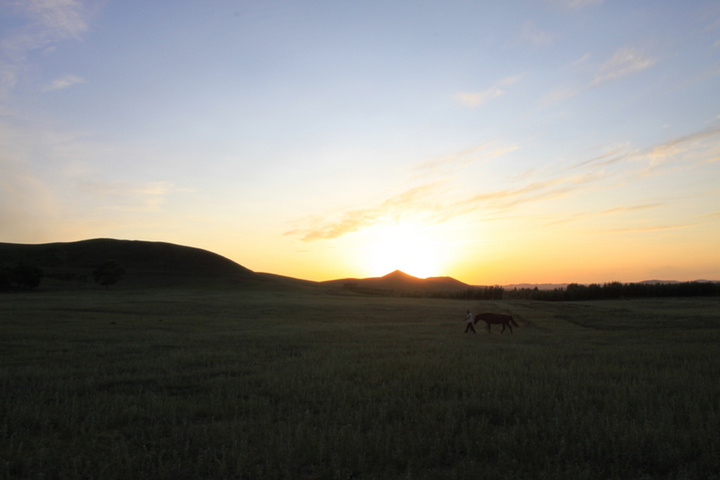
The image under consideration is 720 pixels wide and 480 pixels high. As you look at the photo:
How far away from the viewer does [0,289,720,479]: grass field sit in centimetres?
659

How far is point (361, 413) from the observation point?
29.3 ft

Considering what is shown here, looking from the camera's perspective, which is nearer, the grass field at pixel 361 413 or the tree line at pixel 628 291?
the grass field at pixel 361 413

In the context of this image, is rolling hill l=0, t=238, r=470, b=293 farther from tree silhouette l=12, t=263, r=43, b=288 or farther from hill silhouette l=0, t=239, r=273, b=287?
tree silhouette l=12, t=263, r=43, b=288

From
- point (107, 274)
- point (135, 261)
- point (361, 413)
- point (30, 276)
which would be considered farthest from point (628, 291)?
point (135, 261)

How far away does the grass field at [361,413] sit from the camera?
659 cm

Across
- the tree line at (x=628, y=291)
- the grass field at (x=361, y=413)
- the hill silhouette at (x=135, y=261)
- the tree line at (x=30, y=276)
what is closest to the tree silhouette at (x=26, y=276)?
the tree line at (x=30, y=276)

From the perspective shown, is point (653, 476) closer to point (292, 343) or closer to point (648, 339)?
point (292, 343)

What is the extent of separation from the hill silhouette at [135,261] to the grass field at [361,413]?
9993 centimetres

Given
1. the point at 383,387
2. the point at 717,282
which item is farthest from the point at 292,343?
the point at 717,282

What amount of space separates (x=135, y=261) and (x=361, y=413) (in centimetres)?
13650

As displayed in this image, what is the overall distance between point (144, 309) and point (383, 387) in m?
40.4

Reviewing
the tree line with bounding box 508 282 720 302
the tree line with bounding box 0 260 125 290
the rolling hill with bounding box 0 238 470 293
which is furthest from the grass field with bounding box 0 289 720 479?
the rolling hill with bounding box 0 238 470 293

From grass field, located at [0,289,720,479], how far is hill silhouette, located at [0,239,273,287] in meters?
99.9

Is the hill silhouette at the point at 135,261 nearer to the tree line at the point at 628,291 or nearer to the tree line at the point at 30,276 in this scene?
the tree line at the point at 30,276
